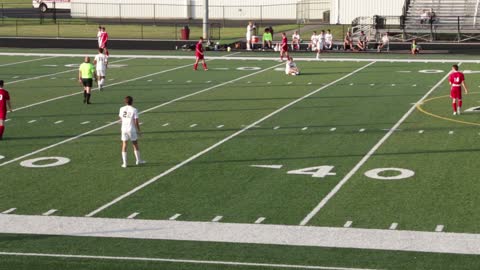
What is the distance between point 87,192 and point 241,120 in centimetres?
961

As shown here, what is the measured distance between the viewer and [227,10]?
83.3 meters

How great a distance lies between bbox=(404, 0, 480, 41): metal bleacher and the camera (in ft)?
196

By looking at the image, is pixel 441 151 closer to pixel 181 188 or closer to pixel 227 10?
pixel 181 188

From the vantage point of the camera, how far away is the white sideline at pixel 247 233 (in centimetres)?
1526

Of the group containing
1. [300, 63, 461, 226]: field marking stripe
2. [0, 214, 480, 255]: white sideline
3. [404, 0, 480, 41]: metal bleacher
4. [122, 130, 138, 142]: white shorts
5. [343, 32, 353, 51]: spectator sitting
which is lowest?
[0, 214, 480, 255]: white sideline

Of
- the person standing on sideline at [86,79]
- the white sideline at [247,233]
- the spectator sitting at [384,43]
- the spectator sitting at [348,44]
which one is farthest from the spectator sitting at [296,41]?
the white sideline at [247,233]

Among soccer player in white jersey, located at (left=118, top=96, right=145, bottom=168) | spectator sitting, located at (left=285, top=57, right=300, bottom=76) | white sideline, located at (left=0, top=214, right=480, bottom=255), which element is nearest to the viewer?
white sideline, located at (left=0, top=214, right=480, bottom=255)

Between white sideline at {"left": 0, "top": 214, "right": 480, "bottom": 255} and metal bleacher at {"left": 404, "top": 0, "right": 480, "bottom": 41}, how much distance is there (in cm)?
4349

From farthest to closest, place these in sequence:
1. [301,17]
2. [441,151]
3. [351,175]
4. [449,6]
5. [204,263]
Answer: [301,17]
[449,6]
[441,151]
[351,175]
[204,263]

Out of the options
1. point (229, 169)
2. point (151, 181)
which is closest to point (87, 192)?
point (151, 181)

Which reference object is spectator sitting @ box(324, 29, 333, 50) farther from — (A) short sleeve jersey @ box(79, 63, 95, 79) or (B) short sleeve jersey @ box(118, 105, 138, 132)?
(B) short sleeve jersey @ box(118, 105, 138, 132)

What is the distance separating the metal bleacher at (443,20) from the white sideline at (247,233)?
4349 cm

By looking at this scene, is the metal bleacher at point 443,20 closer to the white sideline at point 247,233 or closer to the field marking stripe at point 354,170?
the field marking stripe at point 354,170

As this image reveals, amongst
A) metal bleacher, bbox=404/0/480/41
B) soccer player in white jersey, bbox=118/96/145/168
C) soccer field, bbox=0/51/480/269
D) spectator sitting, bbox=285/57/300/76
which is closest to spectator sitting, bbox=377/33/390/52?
metal bleacher, bbox=404/0/480/41
